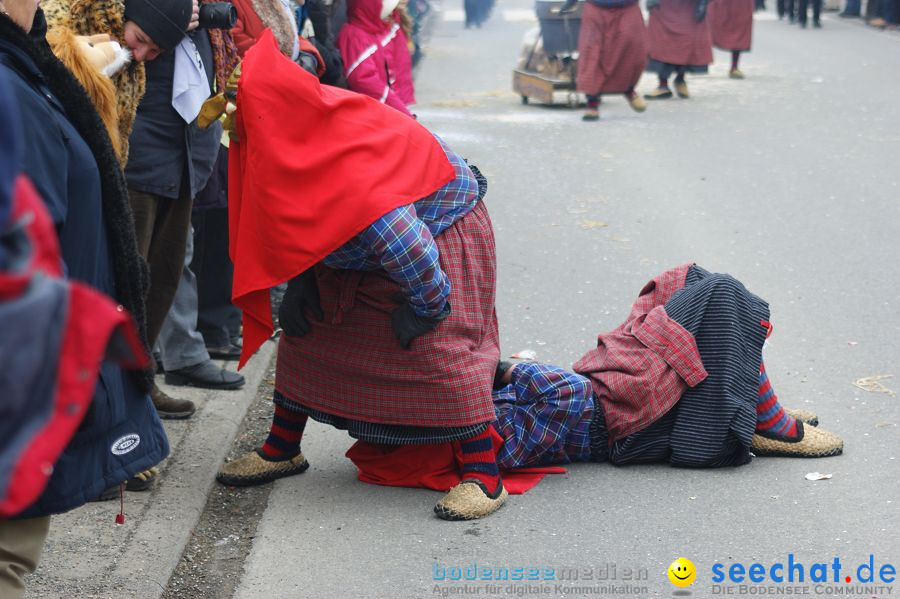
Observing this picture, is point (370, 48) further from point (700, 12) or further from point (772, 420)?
point (700, 12)

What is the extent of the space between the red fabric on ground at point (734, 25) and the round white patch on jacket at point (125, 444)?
483 inches

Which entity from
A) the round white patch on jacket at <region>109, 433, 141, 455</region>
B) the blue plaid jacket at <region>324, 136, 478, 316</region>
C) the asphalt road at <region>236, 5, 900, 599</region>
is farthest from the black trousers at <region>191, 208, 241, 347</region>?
the round white patch on jacket at <region>109, 433, 141, 455</region>

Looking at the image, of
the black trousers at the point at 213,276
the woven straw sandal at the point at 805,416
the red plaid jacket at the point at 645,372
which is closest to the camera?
the red plaid jacket at the point at 645,372

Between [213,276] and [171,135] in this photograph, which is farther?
[213,276]

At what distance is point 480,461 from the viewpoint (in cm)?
386

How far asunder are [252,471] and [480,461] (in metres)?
0.81

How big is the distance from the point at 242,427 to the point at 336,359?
1028 mm

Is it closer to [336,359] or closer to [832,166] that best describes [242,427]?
[336,359]

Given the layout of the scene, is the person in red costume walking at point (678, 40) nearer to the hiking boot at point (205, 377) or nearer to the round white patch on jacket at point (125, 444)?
the hiking boot at point (205, 377)

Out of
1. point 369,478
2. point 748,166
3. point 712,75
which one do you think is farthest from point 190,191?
point 712,75

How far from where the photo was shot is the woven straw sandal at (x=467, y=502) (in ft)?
12.3

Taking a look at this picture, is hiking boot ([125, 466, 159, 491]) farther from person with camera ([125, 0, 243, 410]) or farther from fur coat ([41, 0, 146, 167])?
fur coat ([41, 0, 146, 167])

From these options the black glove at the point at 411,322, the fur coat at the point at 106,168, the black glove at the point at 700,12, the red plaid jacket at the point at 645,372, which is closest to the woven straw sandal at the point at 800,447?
the red plaid jacket at the point at 645,372

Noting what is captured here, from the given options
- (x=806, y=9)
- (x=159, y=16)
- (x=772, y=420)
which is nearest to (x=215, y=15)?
(x=159, y=16)
